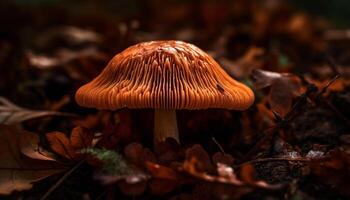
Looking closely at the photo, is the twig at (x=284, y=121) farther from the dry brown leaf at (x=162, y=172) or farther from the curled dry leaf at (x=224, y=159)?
the dry brown leaf at (x=162, y=172)

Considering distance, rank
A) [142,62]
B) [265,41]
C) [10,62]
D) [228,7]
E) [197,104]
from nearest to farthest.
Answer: [197,104] → [142,62] → [10,62] → [265,41] → [228,7]

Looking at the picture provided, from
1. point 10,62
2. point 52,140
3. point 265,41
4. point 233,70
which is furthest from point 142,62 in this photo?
point 265,41

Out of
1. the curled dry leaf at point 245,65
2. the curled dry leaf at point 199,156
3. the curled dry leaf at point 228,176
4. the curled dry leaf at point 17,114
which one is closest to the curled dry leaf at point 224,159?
the curled dry leaf at point 199,156

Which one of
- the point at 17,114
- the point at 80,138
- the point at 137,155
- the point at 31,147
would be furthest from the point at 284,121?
the point at 17,114

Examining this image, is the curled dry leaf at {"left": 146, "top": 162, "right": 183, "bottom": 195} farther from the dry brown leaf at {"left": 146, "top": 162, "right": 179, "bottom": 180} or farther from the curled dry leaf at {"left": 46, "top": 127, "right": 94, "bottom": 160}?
the curled dry leaf at {"left": 46, "top": 127, "right": 94, "bottom": 160}

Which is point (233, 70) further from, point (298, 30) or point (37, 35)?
point (37, 35)

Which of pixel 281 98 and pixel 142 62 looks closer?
pixel 142 62

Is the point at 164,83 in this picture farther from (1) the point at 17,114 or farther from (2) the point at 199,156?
(1) the point at 17,114
